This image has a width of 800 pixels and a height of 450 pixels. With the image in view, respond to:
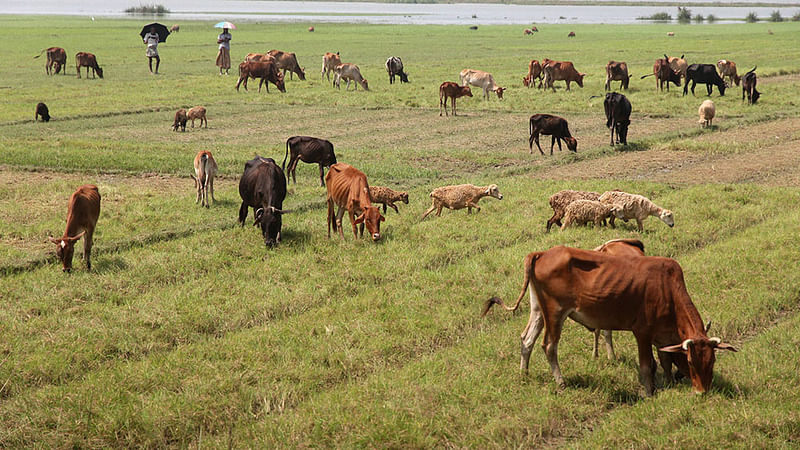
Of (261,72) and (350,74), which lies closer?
(350,74)

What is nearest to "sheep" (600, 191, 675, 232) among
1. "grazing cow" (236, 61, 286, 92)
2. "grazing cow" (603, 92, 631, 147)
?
"grazing cow" (603, 92, 631, 147)

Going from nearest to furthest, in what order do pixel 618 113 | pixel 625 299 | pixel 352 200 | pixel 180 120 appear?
pixel 625 299, pixel 352 200, pixel 618 113, pixel 180 120

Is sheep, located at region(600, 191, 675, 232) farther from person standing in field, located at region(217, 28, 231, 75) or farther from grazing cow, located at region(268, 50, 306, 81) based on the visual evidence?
person standing in field, located at region(217, 28, 231, 75)

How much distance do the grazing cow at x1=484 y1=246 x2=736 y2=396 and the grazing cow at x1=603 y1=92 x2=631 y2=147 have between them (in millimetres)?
14105

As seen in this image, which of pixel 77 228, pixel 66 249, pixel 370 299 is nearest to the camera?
pixel 370 299

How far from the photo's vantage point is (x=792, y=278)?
10.7 m

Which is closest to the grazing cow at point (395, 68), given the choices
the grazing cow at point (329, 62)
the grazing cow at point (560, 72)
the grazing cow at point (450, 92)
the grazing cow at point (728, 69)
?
the grazing cow at point (329, 62)

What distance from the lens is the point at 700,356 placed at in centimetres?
733

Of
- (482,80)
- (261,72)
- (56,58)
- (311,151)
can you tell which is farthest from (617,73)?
(56,58)

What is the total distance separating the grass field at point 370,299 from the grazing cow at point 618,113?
0.51 m

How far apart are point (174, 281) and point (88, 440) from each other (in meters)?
4.38

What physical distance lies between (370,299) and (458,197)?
459cm

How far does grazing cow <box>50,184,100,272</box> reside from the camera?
11.4m

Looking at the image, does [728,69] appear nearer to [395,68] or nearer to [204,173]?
[395,68]
